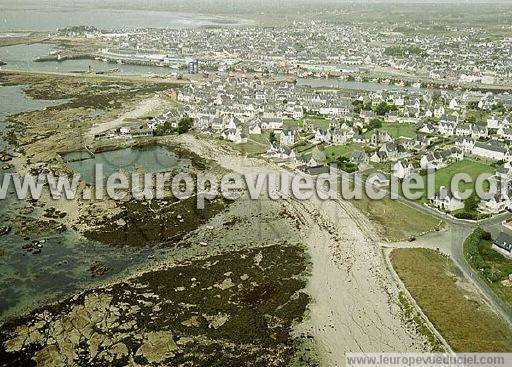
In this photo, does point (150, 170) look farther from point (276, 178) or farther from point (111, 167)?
point (276, 178)

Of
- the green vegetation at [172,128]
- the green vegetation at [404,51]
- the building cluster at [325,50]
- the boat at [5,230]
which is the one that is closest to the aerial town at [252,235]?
the boat at [5,230]

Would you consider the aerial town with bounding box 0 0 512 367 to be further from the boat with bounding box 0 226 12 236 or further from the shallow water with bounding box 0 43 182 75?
the shallow water with bounding box 0 43 182 75

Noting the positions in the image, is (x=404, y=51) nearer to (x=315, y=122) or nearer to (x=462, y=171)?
(x=315, y=122)

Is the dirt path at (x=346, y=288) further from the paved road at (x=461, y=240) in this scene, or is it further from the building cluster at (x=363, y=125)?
the building cluster at (x=363, y=125)

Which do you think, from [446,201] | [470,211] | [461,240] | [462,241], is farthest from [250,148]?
[462,241]

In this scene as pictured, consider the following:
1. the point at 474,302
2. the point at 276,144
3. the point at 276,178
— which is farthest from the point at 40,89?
the point at 474,302
